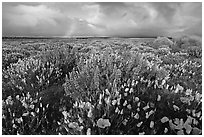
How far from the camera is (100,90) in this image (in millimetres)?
2348

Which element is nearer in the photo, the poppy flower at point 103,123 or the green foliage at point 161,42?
the poppy flower at point 103,123

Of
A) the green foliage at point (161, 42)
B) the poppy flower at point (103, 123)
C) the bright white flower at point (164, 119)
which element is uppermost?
the green foliage at point (161, 42)

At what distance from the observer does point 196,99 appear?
7.57ft

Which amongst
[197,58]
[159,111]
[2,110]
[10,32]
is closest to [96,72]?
[159,111]

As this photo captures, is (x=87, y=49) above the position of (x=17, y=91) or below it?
above

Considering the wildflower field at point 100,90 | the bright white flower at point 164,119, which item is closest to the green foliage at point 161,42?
the wildflower field at point 100,90

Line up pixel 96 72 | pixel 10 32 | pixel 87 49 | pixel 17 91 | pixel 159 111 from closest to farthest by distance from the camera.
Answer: pixel 159 111
pixel 96 72
pixel 17 91
pixel 10 32
pixel 87 49

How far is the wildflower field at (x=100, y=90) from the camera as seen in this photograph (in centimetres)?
204

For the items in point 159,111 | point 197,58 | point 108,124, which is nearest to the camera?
point 108,124

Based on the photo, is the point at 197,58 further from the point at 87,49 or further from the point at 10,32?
the point at 10,32

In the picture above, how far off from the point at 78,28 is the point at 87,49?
0.43 m

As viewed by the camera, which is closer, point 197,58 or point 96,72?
point 96,72

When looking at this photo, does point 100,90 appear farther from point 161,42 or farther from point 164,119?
point 161,42

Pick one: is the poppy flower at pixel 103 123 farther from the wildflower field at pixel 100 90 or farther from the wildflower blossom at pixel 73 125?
the wildflower blossom at pixel 73 125
